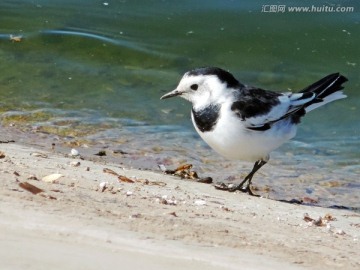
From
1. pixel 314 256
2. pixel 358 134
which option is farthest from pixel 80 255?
pixel 358 134

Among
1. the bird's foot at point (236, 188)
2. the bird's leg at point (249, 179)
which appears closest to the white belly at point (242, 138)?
→ the bird's leg at point (249, 179)

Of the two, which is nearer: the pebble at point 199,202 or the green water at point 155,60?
the pebble at point 199,202

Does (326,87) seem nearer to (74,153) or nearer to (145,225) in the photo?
(74,153)

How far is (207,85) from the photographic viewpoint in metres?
7.66

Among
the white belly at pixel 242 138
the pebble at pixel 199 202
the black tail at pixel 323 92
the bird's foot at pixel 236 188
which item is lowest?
the bird's foot at pixel 236 188

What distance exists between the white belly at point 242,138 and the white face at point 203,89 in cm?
22

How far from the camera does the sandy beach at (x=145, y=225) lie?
444 cm

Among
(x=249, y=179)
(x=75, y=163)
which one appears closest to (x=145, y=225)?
(x=75, y=163)

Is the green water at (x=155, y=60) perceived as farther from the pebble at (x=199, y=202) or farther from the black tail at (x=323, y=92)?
the pebble at (x=199, y=202)

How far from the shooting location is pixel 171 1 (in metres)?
13.4

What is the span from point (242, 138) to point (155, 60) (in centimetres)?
459

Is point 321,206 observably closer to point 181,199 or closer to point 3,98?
point 181,199

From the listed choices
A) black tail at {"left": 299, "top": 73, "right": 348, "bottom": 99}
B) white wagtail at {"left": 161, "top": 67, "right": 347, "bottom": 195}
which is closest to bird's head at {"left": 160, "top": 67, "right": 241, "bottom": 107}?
white wagtail at {"left": 161, "top": 67, "right": 347, "bottom": 195}

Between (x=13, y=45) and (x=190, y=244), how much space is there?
765 centimetres
